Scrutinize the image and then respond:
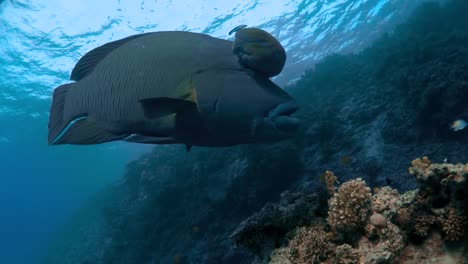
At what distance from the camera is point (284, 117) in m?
1.90

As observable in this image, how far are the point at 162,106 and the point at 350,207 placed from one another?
194 cm

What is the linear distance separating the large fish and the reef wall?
1368mm

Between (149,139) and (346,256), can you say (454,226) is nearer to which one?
(346,256)

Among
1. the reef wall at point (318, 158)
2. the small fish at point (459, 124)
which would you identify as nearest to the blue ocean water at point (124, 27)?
the reef wall at point (318, 158)

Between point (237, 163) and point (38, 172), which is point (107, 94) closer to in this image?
point (237, 163)

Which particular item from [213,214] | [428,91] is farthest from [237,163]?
[428,91]

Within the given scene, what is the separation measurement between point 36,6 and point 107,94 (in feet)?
56.0

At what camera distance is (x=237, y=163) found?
9.38m

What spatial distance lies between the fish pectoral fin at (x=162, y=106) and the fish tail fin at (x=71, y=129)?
307mm

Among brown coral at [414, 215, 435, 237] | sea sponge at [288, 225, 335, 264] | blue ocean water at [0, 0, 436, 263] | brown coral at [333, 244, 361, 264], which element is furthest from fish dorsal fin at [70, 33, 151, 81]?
blue ocean water at [0, 0, 436, 263]

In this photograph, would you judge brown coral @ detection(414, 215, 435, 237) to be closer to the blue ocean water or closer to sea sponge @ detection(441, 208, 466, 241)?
sea sponge @ detection(441, 208, 466, 241)

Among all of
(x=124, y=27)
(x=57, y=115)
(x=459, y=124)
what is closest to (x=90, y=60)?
(x=57, y=115)

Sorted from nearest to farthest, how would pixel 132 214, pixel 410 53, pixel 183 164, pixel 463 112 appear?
pixel 463 112
pixel 410 53
pixel 183 164
pixel 132 214

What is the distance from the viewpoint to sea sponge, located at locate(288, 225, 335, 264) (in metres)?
2.40
